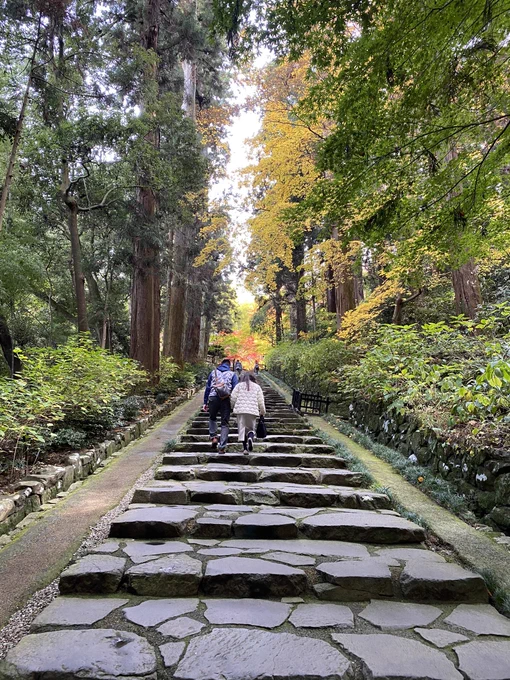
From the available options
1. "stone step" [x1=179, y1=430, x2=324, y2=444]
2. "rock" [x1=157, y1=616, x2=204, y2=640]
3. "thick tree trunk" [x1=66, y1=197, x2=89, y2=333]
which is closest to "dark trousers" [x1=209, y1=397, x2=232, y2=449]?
"stone step" [x1=179, y1=430, x2=324, y2=444]

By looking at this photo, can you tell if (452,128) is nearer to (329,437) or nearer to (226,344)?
(329,437)

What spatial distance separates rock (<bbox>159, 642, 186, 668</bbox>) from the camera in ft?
6.40

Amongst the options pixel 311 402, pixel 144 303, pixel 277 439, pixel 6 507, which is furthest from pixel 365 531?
pixel 144 303

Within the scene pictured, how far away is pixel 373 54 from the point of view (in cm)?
355

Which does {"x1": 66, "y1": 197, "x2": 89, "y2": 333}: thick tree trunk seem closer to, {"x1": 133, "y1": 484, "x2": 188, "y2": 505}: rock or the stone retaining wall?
{"x1": 133, "y1": 484, "x2": 188, "y2": 505}: rock

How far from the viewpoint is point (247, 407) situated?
625 centimetres

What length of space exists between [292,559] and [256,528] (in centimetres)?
57

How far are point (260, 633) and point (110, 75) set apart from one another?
1189 cm

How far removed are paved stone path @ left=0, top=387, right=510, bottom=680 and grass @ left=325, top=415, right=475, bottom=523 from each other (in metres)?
0.72

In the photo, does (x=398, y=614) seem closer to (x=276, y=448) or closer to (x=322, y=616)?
(x=322, y=616)

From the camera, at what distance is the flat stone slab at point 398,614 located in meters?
2.36

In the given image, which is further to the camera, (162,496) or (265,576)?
(162,496)

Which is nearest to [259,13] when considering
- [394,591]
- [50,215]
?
[394,591]

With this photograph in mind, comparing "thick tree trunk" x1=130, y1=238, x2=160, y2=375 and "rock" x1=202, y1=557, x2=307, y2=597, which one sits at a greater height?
"thick tree trunk" x1=130, y1=238, x2=160, y2=375
